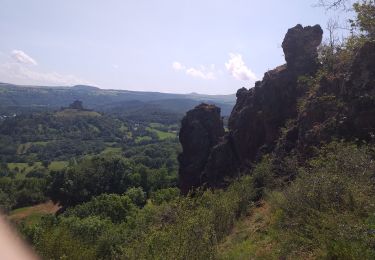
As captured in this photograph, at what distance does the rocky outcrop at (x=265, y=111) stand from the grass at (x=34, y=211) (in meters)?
51.3

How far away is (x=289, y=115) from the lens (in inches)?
1398

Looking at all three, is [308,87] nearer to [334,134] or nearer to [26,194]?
[334,134]

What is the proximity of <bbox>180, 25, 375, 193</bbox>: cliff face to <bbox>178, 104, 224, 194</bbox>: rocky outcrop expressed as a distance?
12 centimetres

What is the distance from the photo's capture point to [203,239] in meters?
14.3

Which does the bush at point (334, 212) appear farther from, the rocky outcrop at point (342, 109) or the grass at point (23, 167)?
the grass at point (23, 167)

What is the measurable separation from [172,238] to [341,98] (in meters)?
15.8

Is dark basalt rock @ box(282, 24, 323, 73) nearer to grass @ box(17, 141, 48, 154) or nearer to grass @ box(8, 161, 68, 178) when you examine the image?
grass @ box(8, 161, 68, 178)

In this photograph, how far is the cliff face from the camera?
23.5m

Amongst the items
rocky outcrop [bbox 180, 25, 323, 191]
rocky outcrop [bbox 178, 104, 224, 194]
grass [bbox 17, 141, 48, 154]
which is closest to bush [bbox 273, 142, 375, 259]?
rocky outcrop [bbox 180, 25, 323, 191]

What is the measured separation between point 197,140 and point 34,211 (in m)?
55.3

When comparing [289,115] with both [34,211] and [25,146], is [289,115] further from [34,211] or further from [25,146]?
[25,146]

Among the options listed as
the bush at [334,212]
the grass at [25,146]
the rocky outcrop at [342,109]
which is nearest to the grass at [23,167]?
the grass at [25,146]

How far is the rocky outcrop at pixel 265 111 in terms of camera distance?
35906mm

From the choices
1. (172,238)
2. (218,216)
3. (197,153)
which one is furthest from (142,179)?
(172,238)
